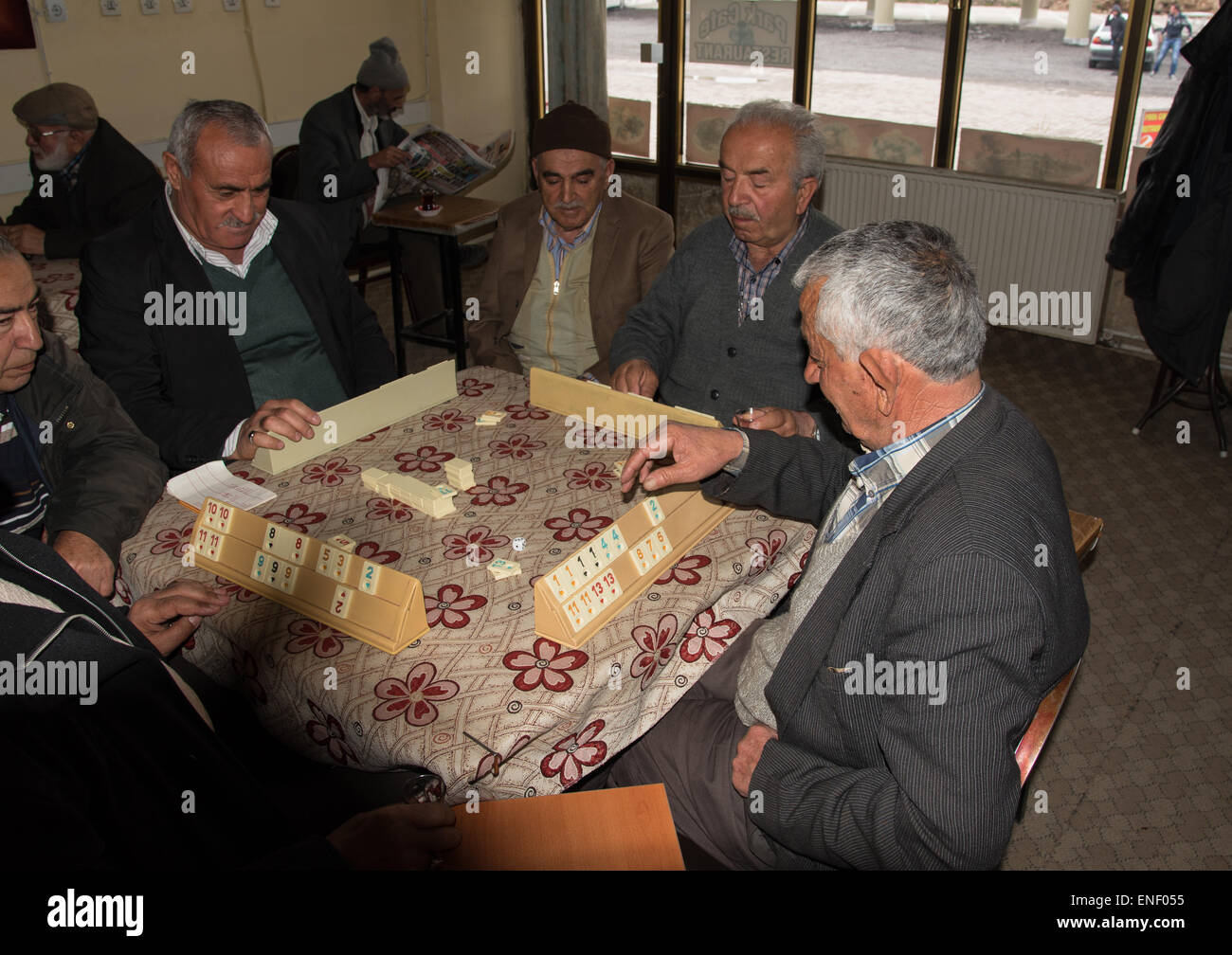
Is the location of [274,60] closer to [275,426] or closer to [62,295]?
[62,295]

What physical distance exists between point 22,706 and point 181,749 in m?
0.24

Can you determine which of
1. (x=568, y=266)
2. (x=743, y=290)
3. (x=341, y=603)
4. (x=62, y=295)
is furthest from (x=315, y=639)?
(x=62, y=295)

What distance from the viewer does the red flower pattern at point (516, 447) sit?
7.08ft

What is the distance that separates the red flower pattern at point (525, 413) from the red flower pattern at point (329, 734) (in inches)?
40.2

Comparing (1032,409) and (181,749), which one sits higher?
(181,749)

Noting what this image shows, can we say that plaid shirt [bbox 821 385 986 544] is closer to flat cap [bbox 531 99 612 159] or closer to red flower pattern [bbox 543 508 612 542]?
red flower pattern [bbox 543 508 612 542]

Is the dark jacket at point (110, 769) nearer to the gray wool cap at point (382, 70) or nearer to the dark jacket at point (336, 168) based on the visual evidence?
the dark jacket at point (336, 168)

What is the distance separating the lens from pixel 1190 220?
12.9ft

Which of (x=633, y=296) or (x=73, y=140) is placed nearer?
(x=633, y=296)

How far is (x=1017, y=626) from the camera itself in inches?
48.1

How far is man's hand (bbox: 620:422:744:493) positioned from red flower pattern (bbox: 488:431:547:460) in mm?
379

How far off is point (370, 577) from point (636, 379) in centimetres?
121
